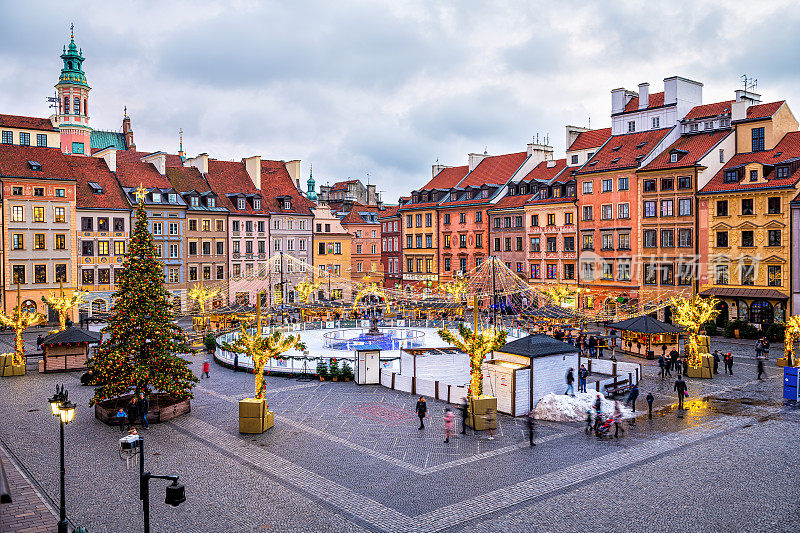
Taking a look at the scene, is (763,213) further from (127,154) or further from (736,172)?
(127,154)

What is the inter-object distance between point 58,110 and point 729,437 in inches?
4441

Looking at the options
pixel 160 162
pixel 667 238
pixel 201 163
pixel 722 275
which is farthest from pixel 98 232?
pixel 722 275

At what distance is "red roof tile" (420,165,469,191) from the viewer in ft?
276

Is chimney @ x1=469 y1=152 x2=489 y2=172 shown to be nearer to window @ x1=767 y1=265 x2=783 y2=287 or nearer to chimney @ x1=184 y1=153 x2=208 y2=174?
chimney @ x1=184 y1=153 x2=208 y2=174

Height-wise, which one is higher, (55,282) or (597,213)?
(597,213)

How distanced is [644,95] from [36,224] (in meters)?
57.5

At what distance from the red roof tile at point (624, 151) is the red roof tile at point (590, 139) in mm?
1594

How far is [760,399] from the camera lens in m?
30.9

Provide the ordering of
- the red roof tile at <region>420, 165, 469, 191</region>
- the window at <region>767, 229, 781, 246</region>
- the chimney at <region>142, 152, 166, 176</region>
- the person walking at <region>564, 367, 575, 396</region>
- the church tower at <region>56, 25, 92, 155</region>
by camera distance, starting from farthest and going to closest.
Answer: the church tower at <region>56, 25, 92, 155</region> < the red roof tile at <region>420, 165, 469, 191</region> < the chimney at <region>142, 152, 166, 176</region> < the window at <region>767, 229, 781, 246</region> < the person walking at <region>564, 367, 575, 396</region>

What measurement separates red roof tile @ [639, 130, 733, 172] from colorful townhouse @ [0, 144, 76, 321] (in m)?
52.2

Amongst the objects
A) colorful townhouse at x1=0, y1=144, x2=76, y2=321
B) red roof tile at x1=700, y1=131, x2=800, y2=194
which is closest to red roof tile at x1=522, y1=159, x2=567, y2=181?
red roof tile at x1=700, y1=131, x2=800, y2=194

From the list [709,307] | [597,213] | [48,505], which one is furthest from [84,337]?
[597,213]

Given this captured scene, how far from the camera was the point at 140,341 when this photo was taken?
2780cm

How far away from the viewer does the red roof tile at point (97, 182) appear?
64812 millimetres
